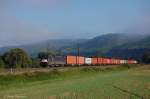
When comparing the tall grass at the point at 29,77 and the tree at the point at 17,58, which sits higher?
the tree at the point at 17,58

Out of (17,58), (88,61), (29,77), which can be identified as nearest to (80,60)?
(88,61)

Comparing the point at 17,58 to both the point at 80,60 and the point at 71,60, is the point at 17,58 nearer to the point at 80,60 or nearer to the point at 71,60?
the point at 71,60

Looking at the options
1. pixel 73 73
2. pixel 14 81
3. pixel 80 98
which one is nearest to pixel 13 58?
pixel 73 73

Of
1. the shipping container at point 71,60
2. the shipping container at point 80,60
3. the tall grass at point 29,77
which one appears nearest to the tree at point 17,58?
the shipping container at point 71,60

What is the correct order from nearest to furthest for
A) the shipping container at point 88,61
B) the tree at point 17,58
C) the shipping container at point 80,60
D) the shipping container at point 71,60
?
the shipping container at point 71,60, the tree at point 17,58, the shipping container at point 80,60, the shipping container at point 88,61

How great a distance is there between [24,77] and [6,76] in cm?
321

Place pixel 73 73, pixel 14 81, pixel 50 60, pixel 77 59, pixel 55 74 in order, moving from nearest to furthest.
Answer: pixel 14 81
pixel 55 74
pixel 73 73
pixel 50 60
pixel 77 59

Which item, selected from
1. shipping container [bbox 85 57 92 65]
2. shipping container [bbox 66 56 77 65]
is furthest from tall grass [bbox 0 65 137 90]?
shipping container [bbox 85 57 92 65]

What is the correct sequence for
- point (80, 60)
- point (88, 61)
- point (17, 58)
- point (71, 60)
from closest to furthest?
1. point (71, 60)
2. point (17, 58)
3. point (80, 60)
4. point (88, 61)

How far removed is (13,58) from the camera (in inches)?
4158

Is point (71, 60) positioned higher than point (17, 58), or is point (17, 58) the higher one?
point (17, 58)

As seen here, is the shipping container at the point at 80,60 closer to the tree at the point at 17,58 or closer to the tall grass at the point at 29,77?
the tree at the point at 17,58

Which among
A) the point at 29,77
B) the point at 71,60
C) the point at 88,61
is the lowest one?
the point at 29,77

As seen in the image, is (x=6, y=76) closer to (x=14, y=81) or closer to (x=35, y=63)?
(x=14, y=81)
